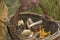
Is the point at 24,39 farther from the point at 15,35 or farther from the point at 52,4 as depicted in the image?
the point at 52,4

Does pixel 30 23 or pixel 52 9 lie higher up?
pixel 52 9

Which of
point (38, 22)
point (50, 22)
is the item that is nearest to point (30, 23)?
point (38, 22)

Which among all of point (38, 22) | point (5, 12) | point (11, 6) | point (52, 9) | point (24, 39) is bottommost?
point (24, 39)

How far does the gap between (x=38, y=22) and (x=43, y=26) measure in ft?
0.15

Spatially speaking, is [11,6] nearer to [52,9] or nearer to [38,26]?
[52,9]

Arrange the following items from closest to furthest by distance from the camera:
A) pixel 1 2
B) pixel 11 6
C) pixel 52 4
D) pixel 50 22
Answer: pixel 1 2
pixel 50 22
pixel 52 4
pixel 11 6

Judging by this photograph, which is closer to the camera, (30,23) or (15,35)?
(15,35)

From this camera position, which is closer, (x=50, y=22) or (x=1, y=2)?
(x=1, y=2)

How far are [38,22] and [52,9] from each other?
0.39 meters

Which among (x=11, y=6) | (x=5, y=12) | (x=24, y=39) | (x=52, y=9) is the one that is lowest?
(x=24, y=39)

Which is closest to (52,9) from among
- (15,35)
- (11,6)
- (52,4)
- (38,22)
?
(52,4)

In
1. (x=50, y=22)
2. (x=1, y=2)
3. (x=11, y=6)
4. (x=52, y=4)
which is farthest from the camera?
(x=11, y=6)

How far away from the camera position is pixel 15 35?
1.12 m

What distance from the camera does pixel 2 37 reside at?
1.12 meters
